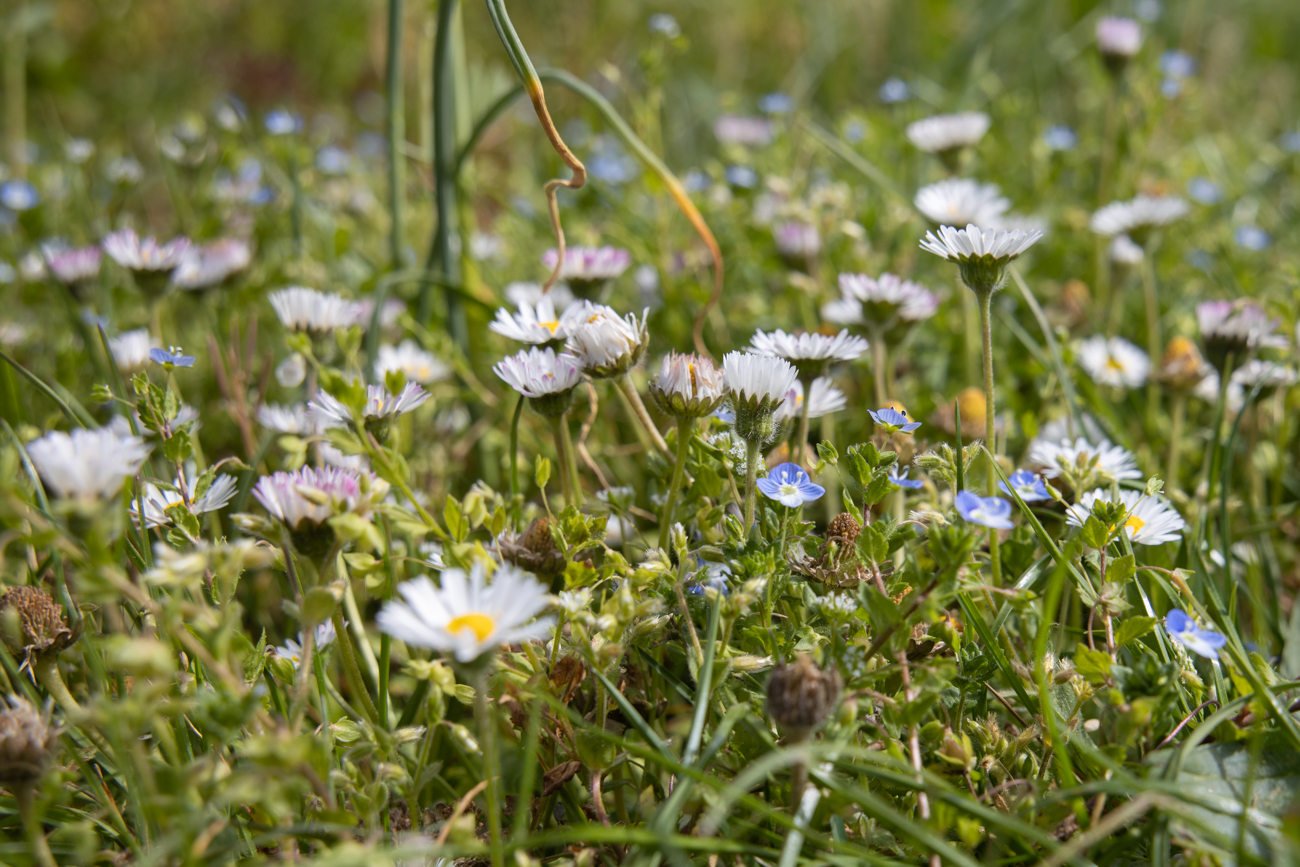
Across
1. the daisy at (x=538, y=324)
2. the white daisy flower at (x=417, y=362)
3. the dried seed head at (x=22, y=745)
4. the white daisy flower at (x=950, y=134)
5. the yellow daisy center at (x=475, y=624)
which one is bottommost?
the dried seed head at (x=22, y=745)

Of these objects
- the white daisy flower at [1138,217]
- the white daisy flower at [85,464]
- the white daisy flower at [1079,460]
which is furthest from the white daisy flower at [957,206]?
A: the white daisy flower at [85,464]

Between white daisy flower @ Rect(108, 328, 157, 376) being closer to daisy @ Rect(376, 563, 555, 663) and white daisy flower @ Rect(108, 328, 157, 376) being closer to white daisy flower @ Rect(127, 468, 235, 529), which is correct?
white daisy flower @ Rect(127, 468, 235, 529)

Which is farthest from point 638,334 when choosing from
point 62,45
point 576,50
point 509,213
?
point 62,45

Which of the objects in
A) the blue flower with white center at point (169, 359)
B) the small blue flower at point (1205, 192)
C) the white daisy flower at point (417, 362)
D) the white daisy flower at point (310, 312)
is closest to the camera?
the blue flower with white center at point (169, 359)

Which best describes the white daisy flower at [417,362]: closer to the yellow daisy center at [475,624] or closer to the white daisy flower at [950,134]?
the yellow daisy center at [475,624]

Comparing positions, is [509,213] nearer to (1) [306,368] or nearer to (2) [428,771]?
(1) [306,368]

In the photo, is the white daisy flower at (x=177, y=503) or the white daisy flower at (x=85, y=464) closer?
the white daisy flower at (x=85, y=464)

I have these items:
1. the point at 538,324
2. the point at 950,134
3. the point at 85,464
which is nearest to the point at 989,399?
the point at 538,324

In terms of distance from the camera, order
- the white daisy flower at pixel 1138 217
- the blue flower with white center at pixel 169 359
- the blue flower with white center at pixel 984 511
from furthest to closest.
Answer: the white daisy flower at pixel 1138 217 → the blue flower with white center at pixel 169 359 → the blue flower with white center at pixel 984 511
